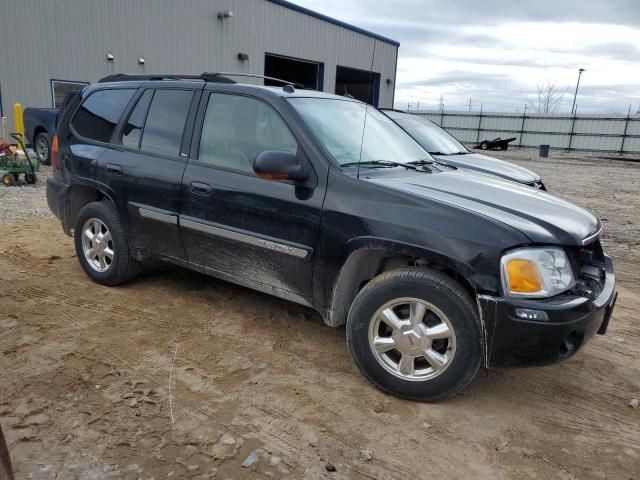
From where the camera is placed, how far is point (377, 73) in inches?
1068

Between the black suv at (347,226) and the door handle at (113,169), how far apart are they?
3 centimetres

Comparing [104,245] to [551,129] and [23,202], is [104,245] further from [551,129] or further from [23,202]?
[551,129]

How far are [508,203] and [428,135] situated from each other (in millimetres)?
5140

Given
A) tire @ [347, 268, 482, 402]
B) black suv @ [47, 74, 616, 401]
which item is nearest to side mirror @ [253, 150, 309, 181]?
black suv @ [47, 74, 616, 401]

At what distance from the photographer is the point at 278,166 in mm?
3119

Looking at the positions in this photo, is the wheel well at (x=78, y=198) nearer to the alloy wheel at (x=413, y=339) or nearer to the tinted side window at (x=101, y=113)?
the tinted side window at (x=101, y=113)

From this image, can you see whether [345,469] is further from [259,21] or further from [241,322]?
[259,21]

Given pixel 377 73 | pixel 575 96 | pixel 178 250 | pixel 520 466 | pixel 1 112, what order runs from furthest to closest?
pixel 575 96, pixel 377 73, pixel 1 112, pixel 178 250, pixel 520 466

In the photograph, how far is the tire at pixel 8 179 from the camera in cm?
976

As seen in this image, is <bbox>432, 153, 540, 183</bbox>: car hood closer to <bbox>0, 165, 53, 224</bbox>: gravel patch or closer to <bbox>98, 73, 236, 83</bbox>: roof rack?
<bbox>98, 73, 236, 83</bbox>: roof rack

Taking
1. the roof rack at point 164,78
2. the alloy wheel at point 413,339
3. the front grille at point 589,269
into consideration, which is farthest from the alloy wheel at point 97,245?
the front grille at point 589,269

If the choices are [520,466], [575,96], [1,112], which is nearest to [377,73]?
[1,112]

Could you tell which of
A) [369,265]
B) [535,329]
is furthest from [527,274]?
[369,265]

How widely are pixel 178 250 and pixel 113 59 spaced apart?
598 inches
